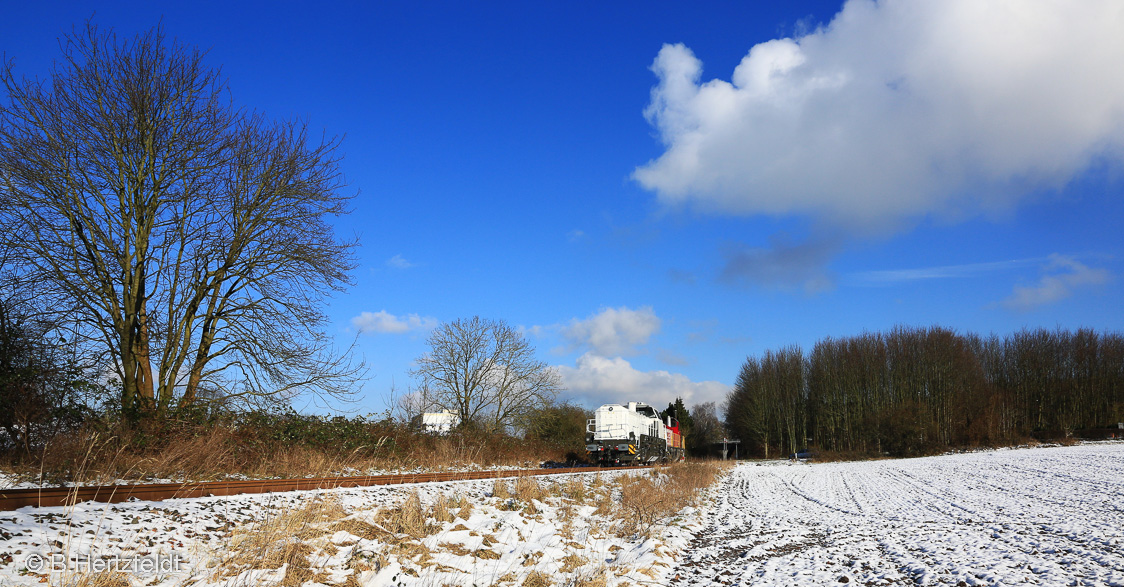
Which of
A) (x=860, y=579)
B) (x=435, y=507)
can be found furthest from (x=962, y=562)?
(x=435, y=507)

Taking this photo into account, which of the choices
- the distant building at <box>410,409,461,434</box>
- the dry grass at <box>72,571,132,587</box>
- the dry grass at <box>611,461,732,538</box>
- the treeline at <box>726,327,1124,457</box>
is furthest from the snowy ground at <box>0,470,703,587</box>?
the treeline at <box>726,327,1124,457</box>

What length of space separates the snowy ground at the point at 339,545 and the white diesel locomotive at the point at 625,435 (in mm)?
18229

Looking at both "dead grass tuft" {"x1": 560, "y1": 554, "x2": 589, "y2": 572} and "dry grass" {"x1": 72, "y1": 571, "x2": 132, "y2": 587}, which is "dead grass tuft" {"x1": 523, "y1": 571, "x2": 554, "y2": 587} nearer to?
"dead grass tuft" {"x1": 560, "y1": 554, "x2": 589, "y2": 572}

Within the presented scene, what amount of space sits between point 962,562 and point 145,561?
990 centimetres

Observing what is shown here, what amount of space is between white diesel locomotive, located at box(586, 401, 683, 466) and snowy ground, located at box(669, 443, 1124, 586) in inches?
431

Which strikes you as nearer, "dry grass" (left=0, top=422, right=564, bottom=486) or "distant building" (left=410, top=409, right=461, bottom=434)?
"dry grass" (left=0, top=422, right=564, bottom=486)

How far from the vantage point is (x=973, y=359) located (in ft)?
211

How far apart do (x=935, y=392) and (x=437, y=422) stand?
55.4m

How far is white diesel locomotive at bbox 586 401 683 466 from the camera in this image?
29078mm

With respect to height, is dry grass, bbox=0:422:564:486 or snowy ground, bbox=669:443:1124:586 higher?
dry grass, bbox=0:422:564:486

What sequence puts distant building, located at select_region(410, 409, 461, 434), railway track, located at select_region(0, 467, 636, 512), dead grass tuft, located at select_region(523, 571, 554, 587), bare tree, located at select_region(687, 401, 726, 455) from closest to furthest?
1. dead grass tuft, located at select_region(523, 571, 554, 587)
2. railway track, located at select_region(0, 467, 636, 512)
3. distant building, located at select_region(410, 409, 461, 434)
4. bare tree, located at select_region(687, 401, 726, 455)

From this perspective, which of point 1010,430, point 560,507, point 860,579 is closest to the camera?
point 860,579

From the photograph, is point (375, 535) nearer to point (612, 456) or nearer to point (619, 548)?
point (619, 548)

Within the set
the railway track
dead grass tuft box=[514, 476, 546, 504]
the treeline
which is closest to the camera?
the railway track
